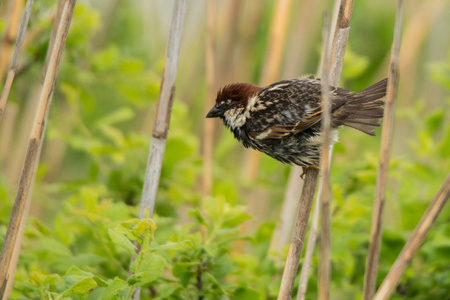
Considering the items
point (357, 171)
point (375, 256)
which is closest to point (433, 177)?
point (357, 171)

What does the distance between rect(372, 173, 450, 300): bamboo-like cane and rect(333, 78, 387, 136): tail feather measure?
2.28 ft

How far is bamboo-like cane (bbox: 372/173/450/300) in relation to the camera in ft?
4.26

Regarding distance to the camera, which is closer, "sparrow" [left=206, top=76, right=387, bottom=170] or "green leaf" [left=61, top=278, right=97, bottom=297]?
"green leaf" [left=61, top=278, right=97, bottom=297]

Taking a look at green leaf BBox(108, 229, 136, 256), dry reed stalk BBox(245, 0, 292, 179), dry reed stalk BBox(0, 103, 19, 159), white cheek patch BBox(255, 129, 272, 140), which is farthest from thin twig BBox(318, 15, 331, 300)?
dry reed stalk BBox(0, 103, 19, 159)

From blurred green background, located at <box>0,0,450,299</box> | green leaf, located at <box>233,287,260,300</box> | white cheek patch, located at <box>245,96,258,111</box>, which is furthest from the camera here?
white cheek patch, located at <box>245,96,258,111</box>

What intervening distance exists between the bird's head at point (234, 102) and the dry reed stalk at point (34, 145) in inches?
37.9

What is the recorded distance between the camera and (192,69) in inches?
158

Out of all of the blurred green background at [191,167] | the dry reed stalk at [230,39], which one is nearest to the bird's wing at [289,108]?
the blurred green background at [191,167]

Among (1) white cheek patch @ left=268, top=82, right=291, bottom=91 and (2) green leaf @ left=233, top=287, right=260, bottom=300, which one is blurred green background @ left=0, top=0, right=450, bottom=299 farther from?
(1) white cheek patch @ left=268, top=82, right=291, bottom=91

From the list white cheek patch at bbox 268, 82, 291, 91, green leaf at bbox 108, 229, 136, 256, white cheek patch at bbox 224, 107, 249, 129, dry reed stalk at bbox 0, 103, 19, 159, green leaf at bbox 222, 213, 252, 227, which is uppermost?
white cheek patch at bbox 268, 82, 291, 91

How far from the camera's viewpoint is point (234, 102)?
242 centimetres

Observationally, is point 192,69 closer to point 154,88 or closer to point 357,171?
point 154,88

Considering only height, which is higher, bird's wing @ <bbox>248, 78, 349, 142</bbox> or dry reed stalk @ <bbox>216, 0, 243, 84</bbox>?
dry reed stalk @ <bbox>216, 0, 243, 84</bbox>

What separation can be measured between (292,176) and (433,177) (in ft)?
2.01
